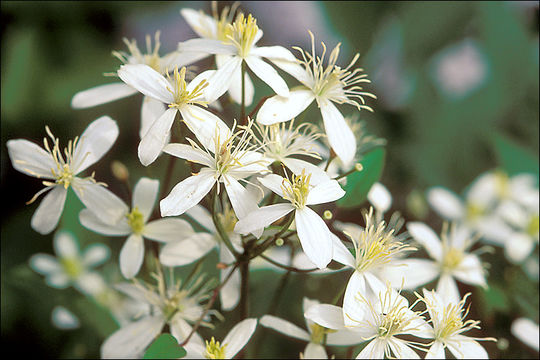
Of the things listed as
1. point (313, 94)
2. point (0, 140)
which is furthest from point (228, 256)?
point (0, 140)

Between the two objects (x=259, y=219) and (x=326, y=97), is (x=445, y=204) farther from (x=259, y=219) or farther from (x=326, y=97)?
(x=259, y=219)

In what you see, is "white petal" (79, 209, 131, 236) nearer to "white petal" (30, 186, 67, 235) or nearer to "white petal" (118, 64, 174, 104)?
"white petal" (30, 186, 67, 235)

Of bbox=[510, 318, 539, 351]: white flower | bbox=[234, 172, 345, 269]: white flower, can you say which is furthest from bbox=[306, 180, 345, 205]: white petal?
bbox=[510, 318, 539, 351]: white flower

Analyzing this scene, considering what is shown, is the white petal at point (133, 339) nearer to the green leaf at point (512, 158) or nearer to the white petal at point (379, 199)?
the white petal at point (379, 199)

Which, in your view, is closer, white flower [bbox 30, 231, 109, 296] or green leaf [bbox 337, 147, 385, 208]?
green leaf [bbox 337, 147, 385, 208]

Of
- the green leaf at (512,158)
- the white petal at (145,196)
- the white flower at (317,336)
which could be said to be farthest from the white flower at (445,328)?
the green leaf at (512,158)

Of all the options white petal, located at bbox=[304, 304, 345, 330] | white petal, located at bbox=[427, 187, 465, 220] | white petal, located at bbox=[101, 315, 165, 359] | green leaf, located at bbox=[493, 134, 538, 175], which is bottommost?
white petal, located at bbox=[101, 315, 165, 359]
